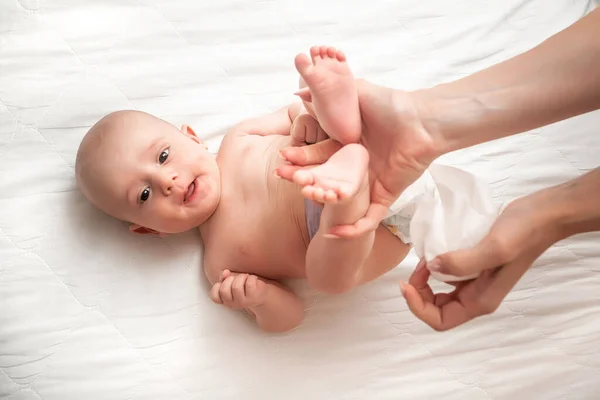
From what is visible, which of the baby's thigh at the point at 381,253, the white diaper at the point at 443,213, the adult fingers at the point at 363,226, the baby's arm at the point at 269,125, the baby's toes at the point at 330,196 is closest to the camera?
the baby's toes at the point at 330,196

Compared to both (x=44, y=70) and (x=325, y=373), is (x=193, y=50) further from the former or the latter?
(x=325, y=373)

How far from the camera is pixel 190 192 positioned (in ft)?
3.79

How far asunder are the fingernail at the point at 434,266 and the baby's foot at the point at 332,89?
215 millimetres

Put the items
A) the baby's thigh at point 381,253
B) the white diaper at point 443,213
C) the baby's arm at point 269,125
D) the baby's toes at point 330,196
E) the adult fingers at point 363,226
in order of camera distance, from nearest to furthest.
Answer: the baby's toes at point 330,196 → the adult fingers at point 363,226 → the white diaper at point 443,213 → the baby's thigh at point 381,253 → the baby's arm at point 269,125

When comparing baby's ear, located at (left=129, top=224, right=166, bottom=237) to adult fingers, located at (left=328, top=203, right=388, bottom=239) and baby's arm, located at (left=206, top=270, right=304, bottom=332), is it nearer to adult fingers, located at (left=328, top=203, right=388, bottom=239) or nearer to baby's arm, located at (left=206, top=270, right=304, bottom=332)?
baby's arm, located at (left=206, top=270, right=304, bottom=332)

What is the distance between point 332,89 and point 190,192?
15.8 inches

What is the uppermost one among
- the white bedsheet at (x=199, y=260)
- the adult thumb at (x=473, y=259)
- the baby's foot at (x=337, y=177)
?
the baby's foot at (x=337, y=177)

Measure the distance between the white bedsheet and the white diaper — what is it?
0.17 meters

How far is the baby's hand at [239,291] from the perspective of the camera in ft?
3.61

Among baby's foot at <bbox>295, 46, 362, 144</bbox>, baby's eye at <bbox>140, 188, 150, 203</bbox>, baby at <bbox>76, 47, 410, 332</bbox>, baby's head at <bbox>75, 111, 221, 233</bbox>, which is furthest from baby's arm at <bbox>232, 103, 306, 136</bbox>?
baby's foot at <bbox>295, 46, 362, 144</bbox>

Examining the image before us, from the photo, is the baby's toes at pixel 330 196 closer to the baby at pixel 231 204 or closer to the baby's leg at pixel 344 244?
the baby's leg at pixel 344 244

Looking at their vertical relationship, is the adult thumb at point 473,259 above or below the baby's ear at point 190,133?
above

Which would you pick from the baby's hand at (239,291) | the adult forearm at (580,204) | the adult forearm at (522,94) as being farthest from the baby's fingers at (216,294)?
the adult forearm at (580,204)

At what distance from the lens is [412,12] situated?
1.38m
